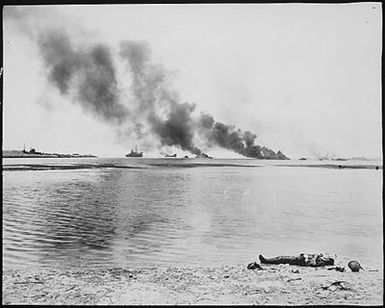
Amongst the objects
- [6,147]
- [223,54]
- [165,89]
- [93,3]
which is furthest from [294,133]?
[6,147]

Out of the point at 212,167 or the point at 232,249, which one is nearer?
the point at 232,249

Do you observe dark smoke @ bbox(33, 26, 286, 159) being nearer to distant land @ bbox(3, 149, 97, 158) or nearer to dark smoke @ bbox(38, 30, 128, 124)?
dark smoke @ bbox(38, 30, 128, 124)

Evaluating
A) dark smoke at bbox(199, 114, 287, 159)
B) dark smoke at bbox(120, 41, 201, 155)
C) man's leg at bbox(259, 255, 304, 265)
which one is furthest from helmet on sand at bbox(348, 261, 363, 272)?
dark smoke at bbox(120, 41, 201, 155)

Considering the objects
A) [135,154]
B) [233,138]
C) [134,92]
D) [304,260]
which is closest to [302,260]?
[304,260]

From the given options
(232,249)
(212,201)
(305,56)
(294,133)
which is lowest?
(232,249)

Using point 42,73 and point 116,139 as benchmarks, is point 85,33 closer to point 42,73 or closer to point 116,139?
point 42,73

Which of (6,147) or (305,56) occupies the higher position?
(305,56)
